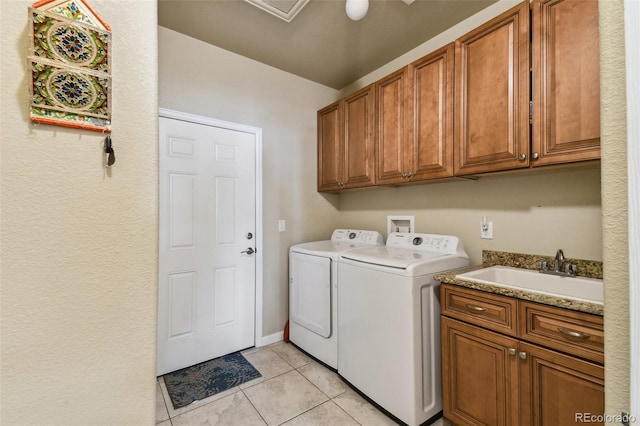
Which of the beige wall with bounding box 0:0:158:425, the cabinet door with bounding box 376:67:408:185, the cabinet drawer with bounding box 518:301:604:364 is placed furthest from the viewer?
the cabinet door with bounding box 376:67:408:185

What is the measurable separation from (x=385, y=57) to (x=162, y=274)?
9.02 feet

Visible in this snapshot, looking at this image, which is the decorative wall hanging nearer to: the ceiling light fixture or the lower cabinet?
the ceiling light fixture

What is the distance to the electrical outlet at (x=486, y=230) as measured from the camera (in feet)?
6.40

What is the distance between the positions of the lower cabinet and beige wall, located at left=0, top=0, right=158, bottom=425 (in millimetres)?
1472

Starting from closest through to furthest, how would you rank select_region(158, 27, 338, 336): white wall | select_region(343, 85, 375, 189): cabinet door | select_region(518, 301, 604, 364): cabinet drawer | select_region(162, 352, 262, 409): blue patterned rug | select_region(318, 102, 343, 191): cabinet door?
select_region(518, 301, 604, 364): cabinet drawer
select_region(162, 352, 262, 409): blue patterned rug
select_region(158, 27, 338, 336): white wall
select_region(343, 85, 375, 189): cabinet door
select_region(318, 102, 343, 191): cabinet door

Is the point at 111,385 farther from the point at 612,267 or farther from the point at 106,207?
the point at 612,267

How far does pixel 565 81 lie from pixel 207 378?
2.95m

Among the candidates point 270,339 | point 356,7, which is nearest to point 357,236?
point 270,339

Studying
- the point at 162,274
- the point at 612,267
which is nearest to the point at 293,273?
the point at 162,274

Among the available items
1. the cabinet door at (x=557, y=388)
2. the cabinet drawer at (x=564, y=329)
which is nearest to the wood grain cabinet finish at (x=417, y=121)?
the cabinet drawer at (x=564, y=329)

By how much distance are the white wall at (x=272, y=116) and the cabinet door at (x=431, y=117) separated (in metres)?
1.25

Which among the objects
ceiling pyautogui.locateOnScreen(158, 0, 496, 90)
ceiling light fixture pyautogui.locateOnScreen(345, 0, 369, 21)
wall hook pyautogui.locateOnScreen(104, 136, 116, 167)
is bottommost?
wall hook pyautogui.locateOnScreen(104, 136, 116, 167)

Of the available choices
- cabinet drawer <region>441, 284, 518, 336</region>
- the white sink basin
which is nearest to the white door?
cabinet drawer <region>441, 284, 518, 336</region>

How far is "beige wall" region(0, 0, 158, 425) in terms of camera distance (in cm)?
69
